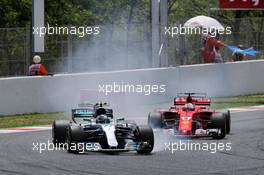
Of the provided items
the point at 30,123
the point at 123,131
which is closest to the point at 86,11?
the point at 30,123

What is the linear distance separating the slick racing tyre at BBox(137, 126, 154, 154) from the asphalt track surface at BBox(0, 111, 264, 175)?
0.61 ft

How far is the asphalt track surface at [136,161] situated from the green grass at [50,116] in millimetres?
3723

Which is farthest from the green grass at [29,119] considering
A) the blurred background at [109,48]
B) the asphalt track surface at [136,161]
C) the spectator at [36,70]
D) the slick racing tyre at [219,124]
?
the slick racing tyre at [219,124]

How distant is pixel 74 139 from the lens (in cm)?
1380

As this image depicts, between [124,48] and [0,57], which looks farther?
[124,48]

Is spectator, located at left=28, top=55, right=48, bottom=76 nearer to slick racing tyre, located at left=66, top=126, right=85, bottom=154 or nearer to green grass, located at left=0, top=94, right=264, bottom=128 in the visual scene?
green grass, located at left=0, top=94, right=264, bottom=128

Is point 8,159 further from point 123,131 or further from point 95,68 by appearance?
point 95,68

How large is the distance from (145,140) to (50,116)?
7547 millimetres

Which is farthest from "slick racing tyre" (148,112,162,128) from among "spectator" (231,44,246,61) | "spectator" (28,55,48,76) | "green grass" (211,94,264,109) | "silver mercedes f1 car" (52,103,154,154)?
"spectator" (231,44,246,61)

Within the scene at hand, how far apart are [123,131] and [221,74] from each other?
A: 42.7 feet

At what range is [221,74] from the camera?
1057 inches

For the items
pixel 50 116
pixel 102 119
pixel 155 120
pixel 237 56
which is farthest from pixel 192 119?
pixel 237 56

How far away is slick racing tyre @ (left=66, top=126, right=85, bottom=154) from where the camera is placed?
13797 mm

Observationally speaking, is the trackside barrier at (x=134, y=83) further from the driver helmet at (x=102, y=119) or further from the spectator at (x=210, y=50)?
the driver helmet at (x=102, y=119)
